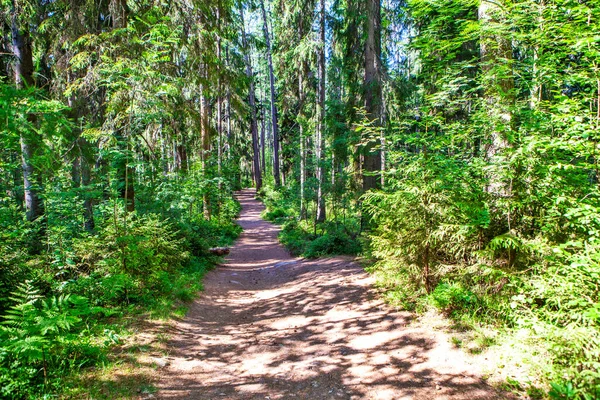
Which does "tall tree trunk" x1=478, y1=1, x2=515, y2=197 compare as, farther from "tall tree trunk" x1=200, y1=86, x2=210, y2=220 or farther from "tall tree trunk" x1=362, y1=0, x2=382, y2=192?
"tall tree trunk" x1=200, y1=86, x2=210, y2=220

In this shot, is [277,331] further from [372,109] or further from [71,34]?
[71,34]

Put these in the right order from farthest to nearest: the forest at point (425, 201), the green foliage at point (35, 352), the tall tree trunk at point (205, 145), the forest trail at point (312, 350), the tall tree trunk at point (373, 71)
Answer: the tall tree trunk at point (205, 145)
the tall tree trunk at point (373, 71)
the forest trail at point (312, 350)
the forest at point (425, 201)
the green foliage at point (35, 352)

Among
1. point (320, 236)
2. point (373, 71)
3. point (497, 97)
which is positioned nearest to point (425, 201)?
point (497, 97)

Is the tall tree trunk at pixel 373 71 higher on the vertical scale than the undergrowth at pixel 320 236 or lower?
higher

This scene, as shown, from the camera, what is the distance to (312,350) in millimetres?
4875

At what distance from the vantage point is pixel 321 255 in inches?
436

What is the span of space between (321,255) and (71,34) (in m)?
9.23

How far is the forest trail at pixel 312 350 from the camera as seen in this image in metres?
3.75

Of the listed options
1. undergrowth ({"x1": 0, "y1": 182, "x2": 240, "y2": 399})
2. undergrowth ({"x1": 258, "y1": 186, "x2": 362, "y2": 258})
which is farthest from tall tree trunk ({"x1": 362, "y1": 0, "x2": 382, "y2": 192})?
undergrowth ({"x1": 0, "y1": 182, "x2": 240, "y2": 399})

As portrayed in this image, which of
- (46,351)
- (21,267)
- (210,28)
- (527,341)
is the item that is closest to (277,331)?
(46,351)

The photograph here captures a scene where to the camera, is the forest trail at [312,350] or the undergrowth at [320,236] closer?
the forest trail at [312,350]

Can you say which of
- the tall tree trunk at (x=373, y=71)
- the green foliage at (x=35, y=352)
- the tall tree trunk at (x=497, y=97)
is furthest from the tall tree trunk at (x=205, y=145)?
the tall tree trunk at (x=497, y=97)

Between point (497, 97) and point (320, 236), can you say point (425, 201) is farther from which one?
point (320, 236)

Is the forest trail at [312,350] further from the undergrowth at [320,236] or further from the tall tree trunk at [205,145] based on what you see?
the tall tree trunk at [205,145]
